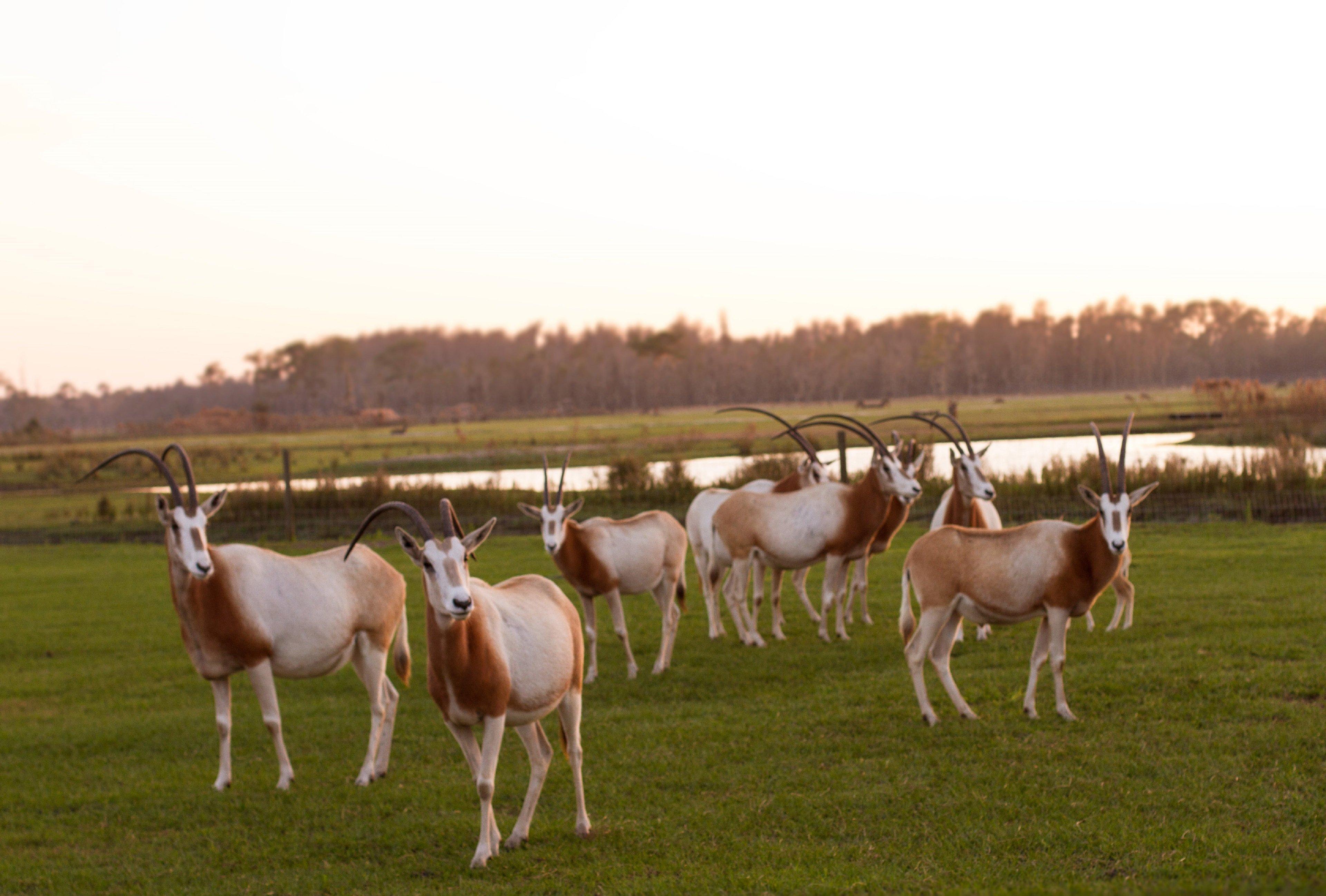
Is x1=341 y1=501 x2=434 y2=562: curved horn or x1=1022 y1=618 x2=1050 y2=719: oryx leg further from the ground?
x1=341 y1=501 x2=434 y2=562: curved horn

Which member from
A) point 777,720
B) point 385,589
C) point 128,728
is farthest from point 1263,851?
point 128,728

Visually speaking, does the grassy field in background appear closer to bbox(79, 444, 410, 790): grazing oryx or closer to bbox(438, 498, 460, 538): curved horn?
bbox(79, 444, 410, 790): grazing oryx

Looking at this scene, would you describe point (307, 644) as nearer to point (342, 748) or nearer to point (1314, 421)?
point (342, 748)

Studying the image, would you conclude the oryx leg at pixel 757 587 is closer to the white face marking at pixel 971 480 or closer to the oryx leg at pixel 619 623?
the oryx leg at pixel 619 623

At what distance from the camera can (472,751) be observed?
235 inches

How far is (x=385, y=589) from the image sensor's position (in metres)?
8.16

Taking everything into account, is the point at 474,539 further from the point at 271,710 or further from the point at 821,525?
the point at 821,525

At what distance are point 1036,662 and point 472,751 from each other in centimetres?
440

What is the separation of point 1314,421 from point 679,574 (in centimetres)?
2057

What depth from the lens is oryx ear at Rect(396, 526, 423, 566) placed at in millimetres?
5320

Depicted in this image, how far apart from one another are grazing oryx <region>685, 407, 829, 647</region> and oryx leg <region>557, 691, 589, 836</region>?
5171 mm

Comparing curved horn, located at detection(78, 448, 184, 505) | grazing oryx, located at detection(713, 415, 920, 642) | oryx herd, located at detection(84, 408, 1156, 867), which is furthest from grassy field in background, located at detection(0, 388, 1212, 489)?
curved horn, located at detection(78, 448, 184, 505)

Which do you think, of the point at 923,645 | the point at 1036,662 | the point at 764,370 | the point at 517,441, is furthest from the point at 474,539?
the point at 764,370

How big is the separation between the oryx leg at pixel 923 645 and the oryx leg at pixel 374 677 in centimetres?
398
